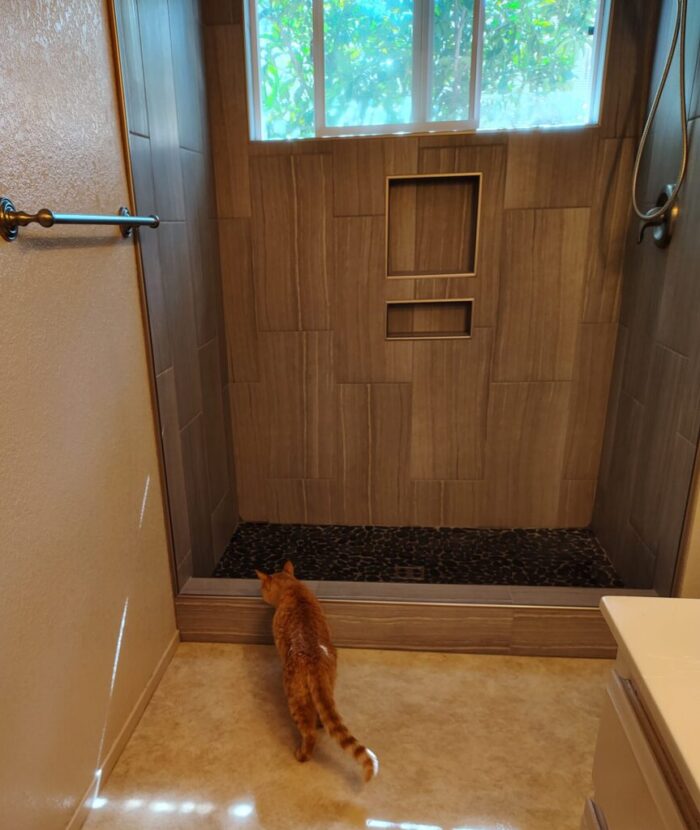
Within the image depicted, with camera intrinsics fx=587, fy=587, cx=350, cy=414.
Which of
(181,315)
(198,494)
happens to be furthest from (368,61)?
(198,494)

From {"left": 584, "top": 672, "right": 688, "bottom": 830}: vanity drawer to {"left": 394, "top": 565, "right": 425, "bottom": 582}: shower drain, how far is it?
4.35 feet

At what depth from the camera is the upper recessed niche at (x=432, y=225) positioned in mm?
2256

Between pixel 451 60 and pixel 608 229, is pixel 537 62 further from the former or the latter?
pixel 608 229

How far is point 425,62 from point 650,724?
217 cm

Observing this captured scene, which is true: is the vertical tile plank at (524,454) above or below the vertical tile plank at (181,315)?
below

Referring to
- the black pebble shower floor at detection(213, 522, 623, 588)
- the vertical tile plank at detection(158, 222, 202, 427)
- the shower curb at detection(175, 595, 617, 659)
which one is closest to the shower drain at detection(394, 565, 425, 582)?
the black pebble shower floor at detection(213, 522, 623, 588)

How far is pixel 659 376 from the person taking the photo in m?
Result: 1.91

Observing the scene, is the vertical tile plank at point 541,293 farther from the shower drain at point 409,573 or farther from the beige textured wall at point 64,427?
the beige textured wall at point 64,427

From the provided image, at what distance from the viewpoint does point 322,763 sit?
1.51 meters

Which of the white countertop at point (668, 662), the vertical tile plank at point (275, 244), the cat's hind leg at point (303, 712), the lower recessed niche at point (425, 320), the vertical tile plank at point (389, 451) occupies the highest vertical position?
the vertical tile plank at point (275, 244)

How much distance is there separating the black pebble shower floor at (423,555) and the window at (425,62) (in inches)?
63.5

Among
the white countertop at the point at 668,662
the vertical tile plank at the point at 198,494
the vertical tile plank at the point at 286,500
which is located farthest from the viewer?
the vertical tile plank at the point at 286,500

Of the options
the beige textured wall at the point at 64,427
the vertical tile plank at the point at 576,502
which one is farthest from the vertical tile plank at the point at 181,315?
the vertical tile plank at the point at 576,502

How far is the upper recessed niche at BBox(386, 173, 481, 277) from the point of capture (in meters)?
2.26
